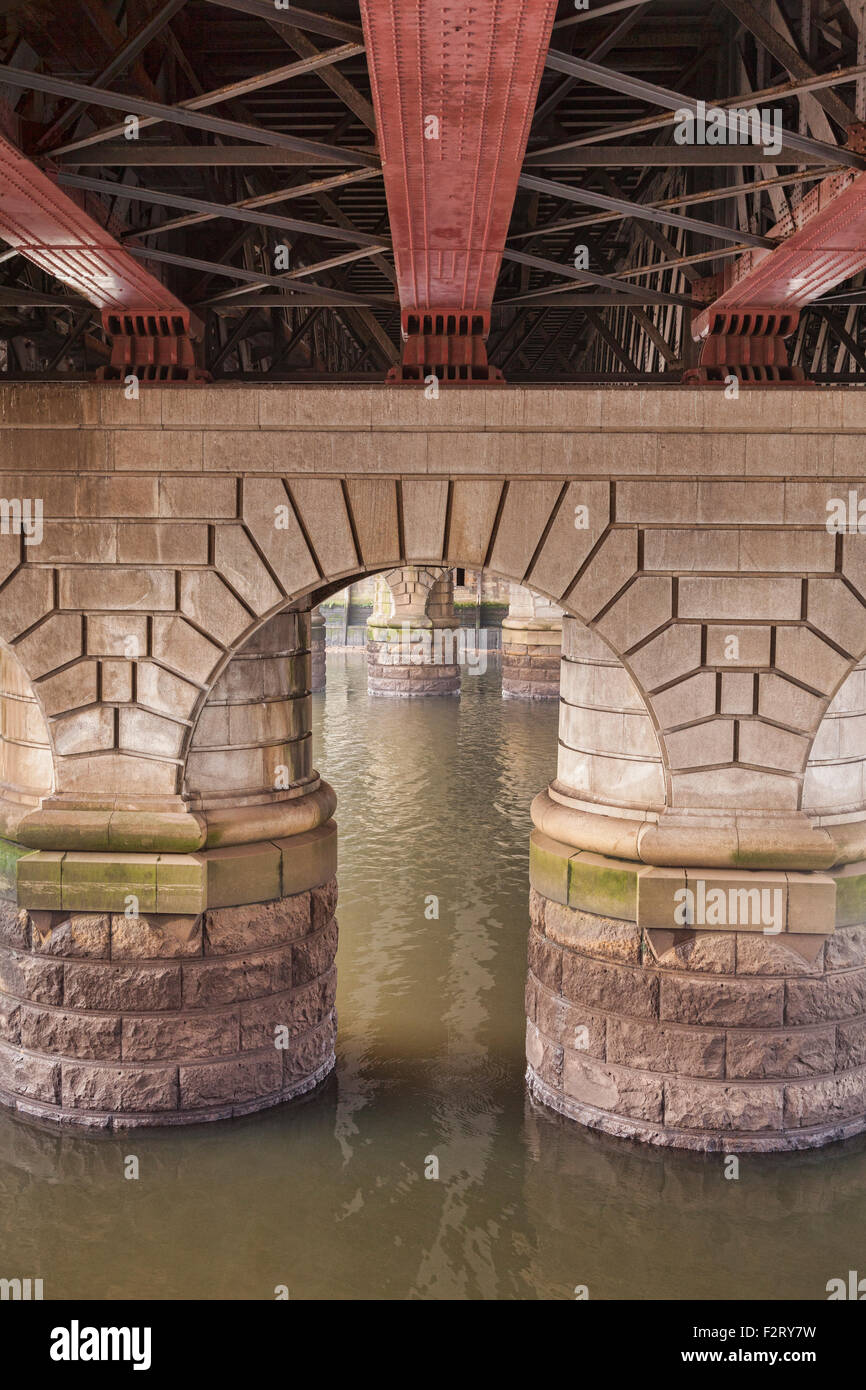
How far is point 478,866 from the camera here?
17.2 m

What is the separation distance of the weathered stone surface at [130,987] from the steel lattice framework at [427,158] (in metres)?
5.16

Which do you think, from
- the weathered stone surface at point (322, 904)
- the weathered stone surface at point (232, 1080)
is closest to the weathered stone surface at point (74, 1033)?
the weathered stone surface at point (232, 1080)

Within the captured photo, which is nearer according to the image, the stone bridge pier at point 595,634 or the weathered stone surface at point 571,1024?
the stone bridge pier at point 595,634

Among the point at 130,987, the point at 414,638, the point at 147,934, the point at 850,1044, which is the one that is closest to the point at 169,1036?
the point at 130,987

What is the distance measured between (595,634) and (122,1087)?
5.65 metres

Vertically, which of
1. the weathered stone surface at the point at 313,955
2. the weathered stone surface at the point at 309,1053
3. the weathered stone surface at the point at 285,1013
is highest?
the weathered stone surface at the point at 313,955

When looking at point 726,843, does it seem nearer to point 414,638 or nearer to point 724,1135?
point 724,1135

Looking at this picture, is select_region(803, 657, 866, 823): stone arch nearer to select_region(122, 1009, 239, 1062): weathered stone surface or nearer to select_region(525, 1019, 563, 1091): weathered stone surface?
select_region(525, 1019, 563, 1091): weathered stone surface

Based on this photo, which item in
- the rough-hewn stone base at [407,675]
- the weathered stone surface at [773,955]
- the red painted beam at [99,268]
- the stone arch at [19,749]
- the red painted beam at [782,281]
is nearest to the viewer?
the red painted beam at [99,268]

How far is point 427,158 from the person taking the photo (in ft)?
20.5

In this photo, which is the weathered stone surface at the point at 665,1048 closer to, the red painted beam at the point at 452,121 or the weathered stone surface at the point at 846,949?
the weathered stone surface at the point at 846,949

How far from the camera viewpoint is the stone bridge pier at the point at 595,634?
9.15 meters
